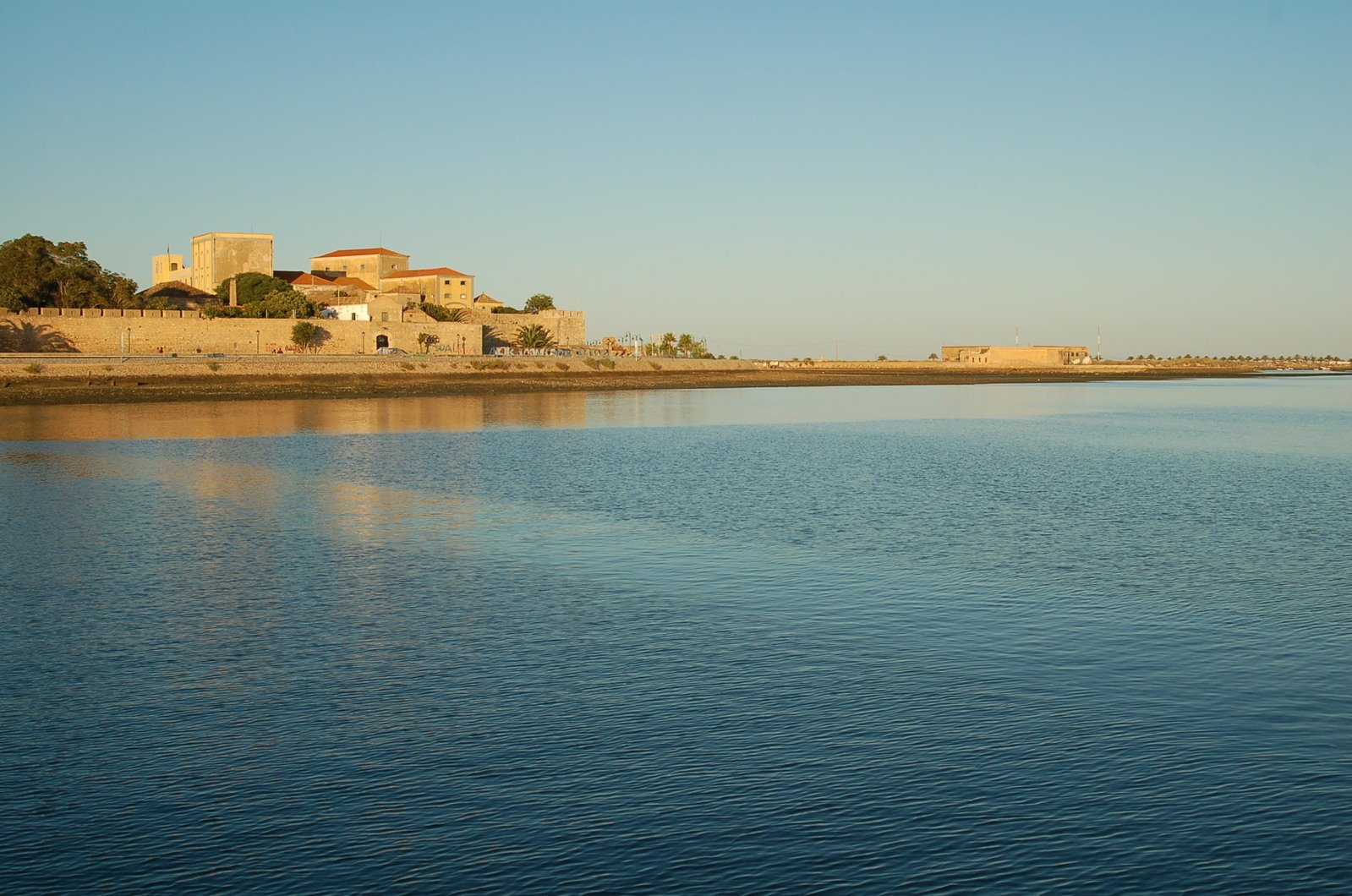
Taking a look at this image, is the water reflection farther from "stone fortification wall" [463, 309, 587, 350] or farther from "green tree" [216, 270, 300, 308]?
"green tree" [216, 270, 300, 308]

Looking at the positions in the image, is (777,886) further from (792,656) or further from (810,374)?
(810,374)

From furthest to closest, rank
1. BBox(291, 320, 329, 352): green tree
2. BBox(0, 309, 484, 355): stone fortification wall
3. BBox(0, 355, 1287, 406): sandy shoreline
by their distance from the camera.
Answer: BBox(291, 320, 329, 352): green tree → BBox(0, 309, 484, 355): stone fortification wall → BBox(0, 355, 1287, 406): sandy shoreline

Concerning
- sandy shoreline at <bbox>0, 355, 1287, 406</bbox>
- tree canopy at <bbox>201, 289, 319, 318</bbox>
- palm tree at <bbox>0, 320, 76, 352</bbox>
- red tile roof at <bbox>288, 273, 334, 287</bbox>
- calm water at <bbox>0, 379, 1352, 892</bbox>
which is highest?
red tile roof at <bbox>288, 273, 334, 287</bbox>

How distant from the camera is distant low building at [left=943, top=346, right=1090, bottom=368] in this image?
115 meters

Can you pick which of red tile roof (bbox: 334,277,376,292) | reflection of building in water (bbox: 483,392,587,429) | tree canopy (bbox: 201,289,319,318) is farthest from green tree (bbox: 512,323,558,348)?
reflection of building in water (bbox: 483,392,587,429)

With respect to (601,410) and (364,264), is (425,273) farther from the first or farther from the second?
(601,410)

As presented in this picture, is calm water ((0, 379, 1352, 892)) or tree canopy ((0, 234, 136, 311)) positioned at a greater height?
tree canopy ((0, 234, 136, 311))

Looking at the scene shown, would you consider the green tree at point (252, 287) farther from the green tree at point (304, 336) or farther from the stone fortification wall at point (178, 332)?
the green tree at point (304, 336)

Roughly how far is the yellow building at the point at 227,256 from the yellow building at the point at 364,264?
8.32 m

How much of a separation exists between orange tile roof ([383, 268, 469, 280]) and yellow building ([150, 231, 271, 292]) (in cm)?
992

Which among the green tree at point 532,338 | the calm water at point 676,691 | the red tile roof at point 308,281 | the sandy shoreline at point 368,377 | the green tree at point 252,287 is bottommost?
the calm water at point 676,691

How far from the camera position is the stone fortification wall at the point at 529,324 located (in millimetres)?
81750

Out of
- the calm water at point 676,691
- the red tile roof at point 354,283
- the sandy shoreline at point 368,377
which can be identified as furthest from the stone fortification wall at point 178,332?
the calm water at point 676,691

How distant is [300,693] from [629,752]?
2.36 m
